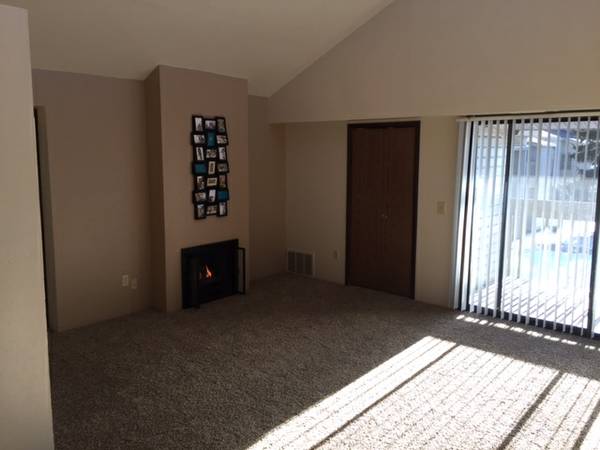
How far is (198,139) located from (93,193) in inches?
44.5

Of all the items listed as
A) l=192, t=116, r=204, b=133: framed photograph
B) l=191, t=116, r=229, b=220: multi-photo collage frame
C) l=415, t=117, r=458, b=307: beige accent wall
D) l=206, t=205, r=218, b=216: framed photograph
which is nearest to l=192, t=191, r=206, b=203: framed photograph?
l=191, t=116, r=229, b=220: multi-photo collage frame

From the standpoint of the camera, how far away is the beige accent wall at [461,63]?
→ 165 inches

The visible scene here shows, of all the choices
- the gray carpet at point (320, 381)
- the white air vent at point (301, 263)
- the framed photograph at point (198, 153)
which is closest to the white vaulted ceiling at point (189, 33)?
the framed photograph at point (198, 153)

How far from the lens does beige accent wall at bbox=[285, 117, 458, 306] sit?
5.47 meters

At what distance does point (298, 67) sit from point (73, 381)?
3828 millimetres

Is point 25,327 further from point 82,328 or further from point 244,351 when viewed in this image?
point 82,328

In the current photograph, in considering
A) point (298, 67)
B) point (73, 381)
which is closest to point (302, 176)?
point (298, 67)

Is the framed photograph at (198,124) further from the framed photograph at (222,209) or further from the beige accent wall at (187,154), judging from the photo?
the framed photograph at (222,209)

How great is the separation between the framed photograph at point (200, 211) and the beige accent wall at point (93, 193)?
49cm

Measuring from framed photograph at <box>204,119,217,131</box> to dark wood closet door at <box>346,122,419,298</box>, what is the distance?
1.62 m

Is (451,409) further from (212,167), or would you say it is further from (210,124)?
(210,124)

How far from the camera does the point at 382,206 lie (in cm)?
601

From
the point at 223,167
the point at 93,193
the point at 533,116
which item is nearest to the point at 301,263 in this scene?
the point at 223,167

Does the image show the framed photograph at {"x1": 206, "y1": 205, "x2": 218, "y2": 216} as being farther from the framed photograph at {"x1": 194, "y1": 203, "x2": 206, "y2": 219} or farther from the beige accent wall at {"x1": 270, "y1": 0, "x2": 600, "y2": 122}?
the beige accent wall at {"x1": 270, "y1": 0, "x2": 600, "y2": 122}
